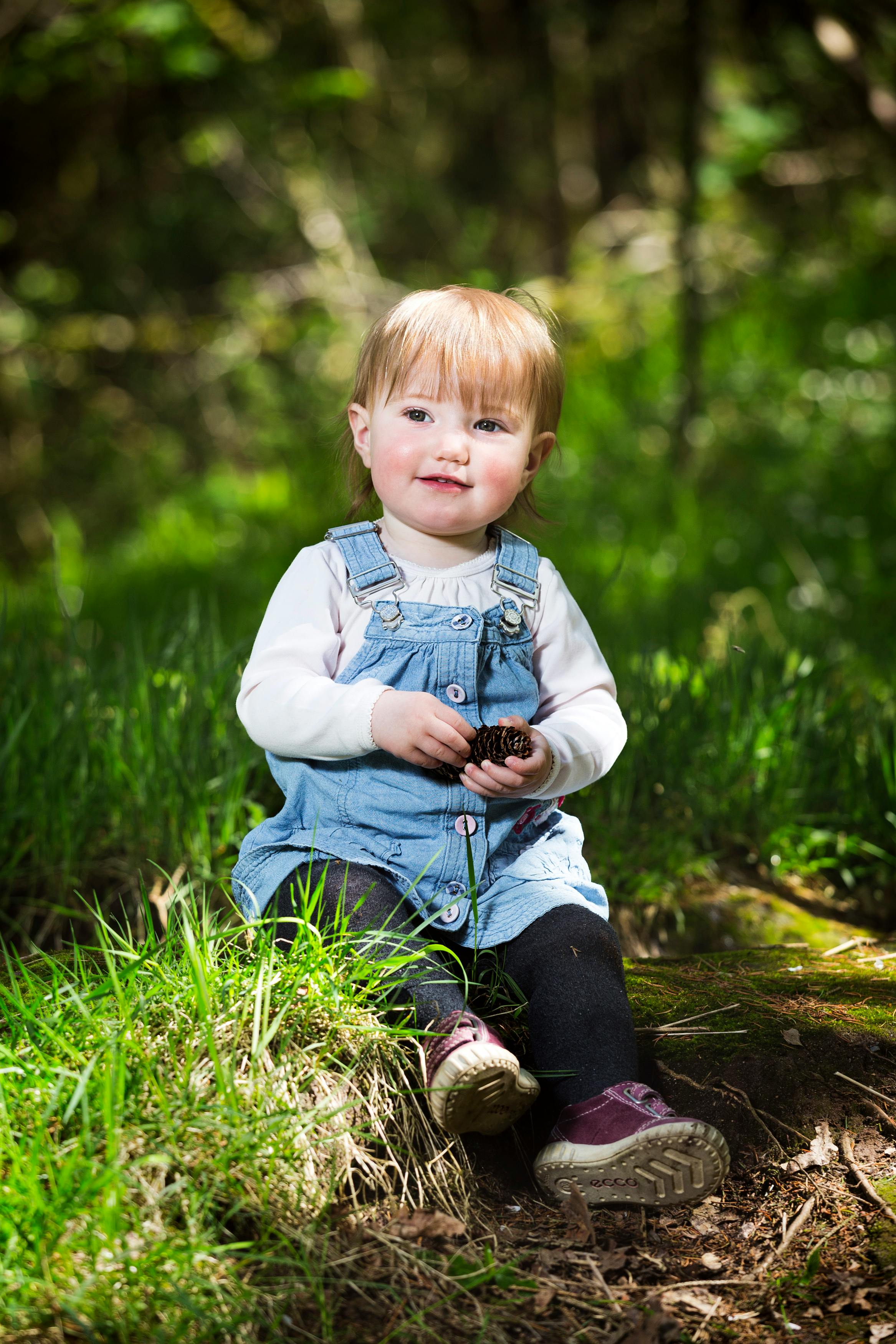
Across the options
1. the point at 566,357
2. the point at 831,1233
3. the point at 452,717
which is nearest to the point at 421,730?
the point at 452,717

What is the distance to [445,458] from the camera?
1922mm

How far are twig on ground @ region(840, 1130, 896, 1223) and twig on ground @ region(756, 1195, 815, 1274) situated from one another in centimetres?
9

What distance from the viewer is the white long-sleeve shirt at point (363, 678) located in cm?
188

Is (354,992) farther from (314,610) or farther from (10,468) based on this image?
(10,468)

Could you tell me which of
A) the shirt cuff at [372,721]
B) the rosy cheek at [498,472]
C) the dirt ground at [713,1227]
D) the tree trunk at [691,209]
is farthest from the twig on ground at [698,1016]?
the tree trunk at [691,209]

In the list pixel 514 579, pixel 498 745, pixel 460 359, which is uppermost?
pixel 460 359

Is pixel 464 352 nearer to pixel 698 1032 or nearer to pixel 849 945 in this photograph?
pixel 698 1032

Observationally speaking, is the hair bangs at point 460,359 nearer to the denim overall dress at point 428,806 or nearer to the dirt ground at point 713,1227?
the denim overall dress at point 428,806

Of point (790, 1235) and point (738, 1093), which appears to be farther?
point (738, 1093)

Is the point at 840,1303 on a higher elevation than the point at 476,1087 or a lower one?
lower

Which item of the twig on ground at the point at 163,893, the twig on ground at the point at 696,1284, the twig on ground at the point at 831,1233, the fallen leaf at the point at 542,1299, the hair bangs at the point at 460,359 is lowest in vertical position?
the twig on ground at the point at 831,1233

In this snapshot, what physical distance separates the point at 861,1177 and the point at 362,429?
150cm

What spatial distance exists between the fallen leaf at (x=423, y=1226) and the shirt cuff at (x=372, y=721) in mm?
683

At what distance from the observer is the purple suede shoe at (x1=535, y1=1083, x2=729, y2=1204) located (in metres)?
1.66
